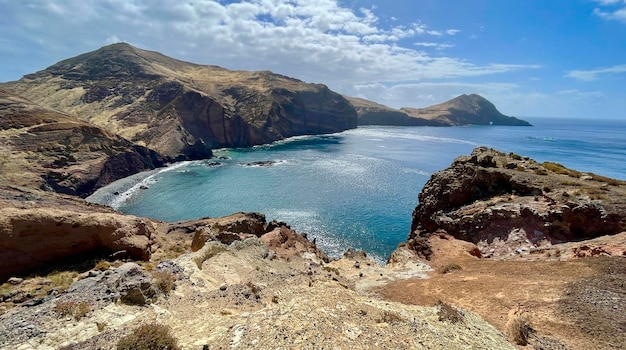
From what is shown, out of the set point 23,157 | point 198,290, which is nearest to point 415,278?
point 198,290

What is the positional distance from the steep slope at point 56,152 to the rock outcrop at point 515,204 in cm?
6606

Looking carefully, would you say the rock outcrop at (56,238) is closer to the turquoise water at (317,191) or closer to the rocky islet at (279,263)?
the rocky islet at (279,263)

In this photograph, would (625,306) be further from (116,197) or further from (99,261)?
(116,197)

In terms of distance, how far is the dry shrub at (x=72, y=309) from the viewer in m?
11.3

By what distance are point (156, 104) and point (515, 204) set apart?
457 feet

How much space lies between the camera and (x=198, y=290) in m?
15.0

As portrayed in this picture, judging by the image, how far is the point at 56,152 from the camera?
70.9 metres

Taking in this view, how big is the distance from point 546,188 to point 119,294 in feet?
108

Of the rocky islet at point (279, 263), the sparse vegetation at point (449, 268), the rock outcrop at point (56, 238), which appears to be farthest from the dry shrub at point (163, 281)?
the sparse vegetation at point (449, 268)

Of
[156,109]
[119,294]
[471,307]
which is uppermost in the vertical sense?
Answer: [156,109]

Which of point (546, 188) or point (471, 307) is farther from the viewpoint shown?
point (546, 188)

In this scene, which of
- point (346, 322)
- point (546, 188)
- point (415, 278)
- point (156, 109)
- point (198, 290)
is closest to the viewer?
point (346, 322)

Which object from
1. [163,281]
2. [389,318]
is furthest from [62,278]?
[389,318]

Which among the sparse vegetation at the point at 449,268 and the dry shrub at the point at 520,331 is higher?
the dry shrub at the point at 520,331
